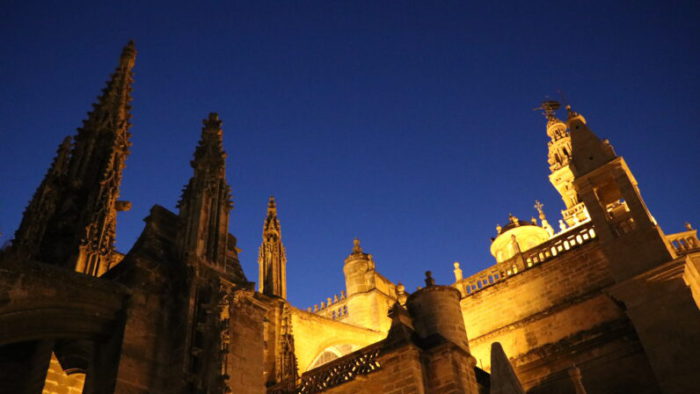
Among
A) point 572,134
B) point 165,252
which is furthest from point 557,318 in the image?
point 165,252

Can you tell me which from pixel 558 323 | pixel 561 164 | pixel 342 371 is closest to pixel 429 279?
pixel 342 371

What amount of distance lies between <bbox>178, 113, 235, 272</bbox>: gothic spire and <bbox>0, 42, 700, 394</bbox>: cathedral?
0.09 feet

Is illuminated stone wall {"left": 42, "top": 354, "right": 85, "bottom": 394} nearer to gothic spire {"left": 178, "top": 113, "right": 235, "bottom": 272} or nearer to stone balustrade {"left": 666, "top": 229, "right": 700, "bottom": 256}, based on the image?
gothic spire {"left": 178, "top": 113, "right": 235, "bottom": 272}

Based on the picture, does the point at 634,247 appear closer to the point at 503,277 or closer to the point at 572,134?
the point at 572,134

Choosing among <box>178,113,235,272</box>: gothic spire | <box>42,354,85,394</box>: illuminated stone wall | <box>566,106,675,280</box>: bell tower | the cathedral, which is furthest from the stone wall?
<box>42,354,85,394</box>: illuminated stone wall

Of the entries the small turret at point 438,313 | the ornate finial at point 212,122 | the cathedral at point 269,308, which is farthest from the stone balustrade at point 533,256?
the ornate finial at point 212,122

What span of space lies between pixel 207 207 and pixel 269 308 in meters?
5.97

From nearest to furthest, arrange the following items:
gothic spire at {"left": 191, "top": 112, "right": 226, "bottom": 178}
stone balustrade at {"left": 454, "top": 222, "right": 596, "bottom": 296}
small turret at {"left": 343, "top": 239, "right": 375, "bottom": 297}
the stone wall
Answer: gothic spire at {"left": 191, "top": 112, "right": 226, "bottom": 178}, the stone wall, stone balustrade at {"left": 454, "top": 222, "right": 596, "bottom": 296}, small turret at {"left": 343, "top": 239, "right": 375, "bottom": 297}

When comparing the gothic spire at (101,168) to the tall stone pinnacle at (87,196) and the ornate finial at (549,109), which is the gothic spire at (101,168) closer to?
the tall stone pinnacle at (87,196)

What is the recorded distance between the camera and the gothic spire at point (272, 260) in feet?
58.6

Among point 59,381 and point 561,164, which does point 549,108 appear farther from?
point 59,381

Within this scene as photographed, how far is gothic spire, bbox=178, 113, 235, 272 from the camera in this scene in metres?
8.40

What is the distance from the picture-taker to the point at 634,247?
555 inches

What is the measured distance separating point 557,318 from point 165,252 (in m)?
14.3
